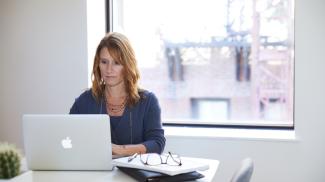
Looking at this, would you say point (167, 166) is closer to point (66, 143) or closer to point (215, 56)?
point (66, 143)

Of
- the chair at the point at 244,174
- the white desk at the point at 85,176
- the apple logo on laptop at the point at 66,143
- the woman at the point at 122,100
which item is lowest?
the white desk at the point at 85,176

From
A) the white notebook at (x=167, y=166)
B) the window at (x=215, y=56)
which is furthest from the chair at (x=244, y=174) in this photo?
the window at (x=215, y=56)

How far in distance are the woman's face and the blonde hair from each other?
2cm

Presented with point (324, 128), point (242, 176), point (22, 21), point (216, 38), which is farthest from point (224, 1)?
point (242, 176)

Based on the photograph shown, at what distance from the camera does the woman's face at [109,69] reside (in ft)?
7.52

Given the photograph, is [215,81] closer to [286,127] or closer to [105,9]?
[286,127]

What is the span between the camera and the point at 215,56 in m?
3.13

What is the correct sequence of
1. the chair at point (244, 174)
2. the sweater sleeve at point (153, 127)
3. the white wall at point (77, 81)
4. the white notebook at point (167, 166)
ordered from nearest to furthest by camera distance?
the chair at point (244, 174) < the white notebook at point (167, 166) < the sweater sleeve at point (153, 127) < the white wall at point (77, 81)

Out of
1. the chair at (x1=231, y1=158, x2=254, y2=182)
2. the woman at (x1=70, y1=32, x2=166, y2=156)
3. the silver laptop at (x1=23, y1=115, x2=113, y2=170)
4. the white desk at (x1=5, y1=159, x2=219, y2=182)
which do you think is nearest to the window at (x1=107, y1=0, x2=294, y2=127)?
the woman at (x1=70, y1=32, x2=166, y2=156)

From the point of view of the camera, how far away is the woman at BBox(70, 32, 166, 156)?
229cm

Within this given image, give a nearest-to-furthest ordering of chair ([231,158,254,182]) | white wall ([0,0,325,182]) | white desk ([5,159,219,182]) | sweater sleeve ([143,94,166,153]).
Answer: chair ([231,158,254,182])
white desk ([5,159,219,182])
sweater sleeve ([143,94,166,153])
white wall ([0,0,325,182])

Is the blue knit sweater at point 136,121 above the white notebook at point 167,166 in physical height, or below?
above

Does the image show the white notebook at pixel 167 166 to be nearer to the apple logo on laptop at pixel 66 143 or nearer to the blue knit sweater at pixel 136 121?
the apple logo on laptop at pixel 66 143

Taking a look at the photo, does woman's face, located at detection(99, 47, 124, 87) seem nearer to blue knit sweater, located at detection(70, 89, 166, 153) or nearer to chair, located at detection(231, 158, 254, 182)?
blue knit sweater, located at detection(70, 89, 166, 153)
